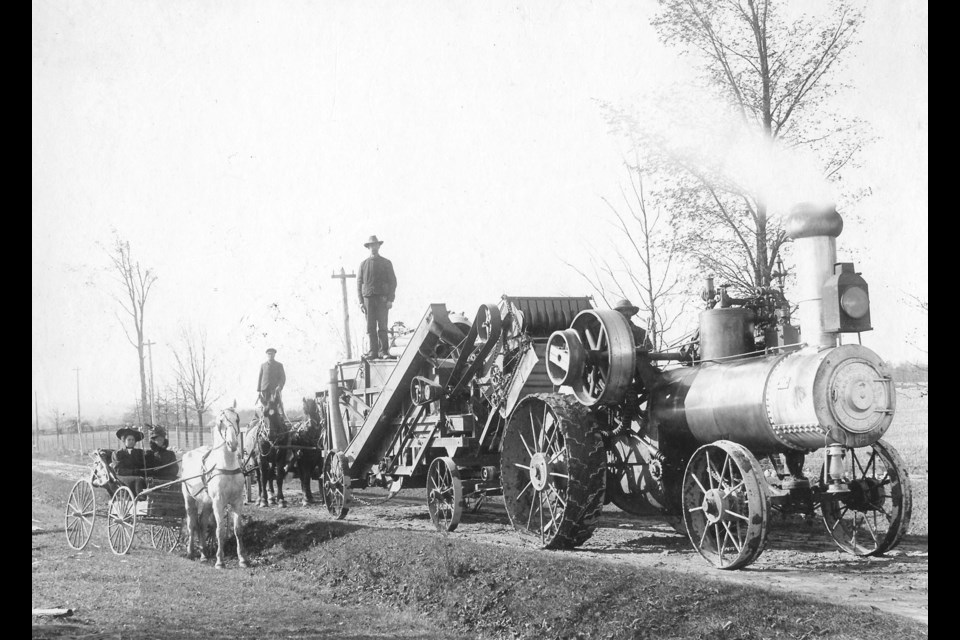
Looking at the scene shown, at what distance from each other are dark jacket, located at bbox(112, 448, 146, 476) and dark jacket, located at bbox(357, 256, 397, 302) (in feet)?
15.7

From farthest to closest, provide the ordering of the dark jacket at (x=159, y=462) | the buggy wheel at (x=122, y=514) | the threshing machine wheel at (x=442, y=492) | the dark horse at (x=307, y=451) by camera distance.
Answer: the dark horse at (x=307, y=451) < the dark jacket at (x=159, y=462) < the buggy wheel at (x=122, y=514) < the threshing machine wheel at (x=442, y=492)

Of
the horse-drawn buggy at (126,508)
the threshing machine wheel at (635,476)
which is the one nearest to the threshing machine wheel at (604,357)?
the threshing machine wheel at (635,476)

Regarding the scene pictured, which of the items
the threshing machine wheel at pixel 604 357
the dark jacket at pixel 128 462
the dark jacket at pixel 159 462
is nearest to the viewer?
the threshing machine wheel at pixel 604 357

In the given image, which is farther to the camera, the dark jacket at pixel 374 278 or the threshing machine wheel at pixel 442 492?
the dark jacket at pixel 374 278

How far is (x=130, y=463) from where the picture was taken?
14086mm

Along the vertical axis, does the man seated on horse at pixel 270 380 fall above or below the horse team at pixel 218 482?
above

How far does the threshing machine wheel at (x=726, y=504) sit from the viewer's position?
8.23 meters

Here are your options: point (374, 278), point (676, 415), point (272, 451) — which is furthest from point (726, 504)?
point (272, 451)

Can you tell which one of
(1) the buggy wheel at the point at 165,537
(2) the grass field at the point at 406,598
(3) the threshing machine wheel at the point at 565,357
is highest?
(3) the threshing machine wheel at the point at 565,357

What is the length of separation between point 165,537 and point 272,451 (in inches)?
181

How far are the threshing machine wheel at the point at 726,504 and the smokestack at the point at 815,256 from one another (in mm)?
1326

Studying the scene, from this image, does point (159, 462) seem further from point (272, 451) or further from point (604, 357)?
point (604, 357)

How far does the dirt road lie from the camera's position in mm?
7609

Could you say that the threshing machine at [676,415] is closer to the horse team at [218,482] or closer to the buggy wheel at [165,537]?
the horse team at [218,482]
